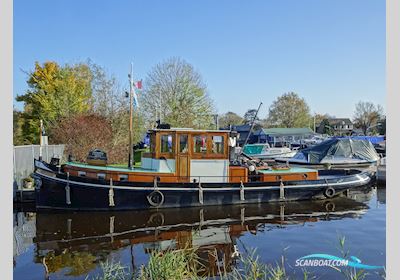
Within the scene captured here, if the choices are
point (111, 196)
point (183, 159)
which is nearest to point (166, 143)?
point (183, 159)

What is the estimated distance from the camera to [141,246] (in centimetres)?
861

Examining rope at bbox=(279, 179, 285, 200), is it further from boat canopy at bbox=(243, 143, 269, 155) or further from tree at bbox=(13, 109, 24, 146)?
boat canopy at bbox=(243, 143, 269, 155)

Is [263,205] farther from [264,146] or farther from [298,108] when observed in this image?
[298,108]

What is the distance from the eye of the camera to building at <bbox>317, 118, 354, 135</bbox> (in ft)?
242

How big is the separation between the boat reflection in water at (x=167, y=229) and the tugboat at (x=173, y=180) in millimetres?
351

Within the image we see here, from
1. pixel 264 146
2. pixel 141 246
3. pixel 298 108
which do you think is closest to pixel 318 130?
pixel 298 108

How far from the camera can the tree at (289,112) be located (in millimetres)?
67188

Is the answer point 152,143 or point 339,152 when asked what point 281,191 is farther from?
point 339,152

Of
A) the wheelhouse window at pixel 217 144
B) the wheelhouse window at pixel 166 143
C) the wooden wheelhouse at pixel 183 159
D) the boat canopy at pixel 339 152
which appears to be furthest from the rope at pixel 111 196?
the boat canopy at pixel 339 152

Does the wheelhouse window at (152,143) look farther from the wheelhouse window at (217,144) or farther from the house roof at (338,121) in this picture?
the house roof at (338,121)

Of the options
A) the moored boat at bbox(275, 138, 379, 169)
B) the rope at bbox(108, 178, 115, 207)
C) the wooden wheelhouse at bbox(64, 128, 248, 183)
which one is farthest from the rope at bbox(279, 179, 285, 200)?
the moored boat at bbox(275, 138, 379, 169)

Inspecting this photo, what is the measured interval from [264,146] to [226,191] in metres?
20.1

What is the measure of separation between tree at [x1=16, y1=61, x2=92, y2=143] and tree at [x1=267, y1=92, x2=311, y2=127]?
153ft

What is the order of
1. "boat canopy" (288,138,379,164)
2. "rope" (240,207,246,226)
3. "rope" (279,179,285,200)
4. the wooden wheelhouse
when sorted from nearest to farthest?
"rope" (240,207,246,226) < the wooden wheelhouse < "rope" (279,179,285,200) < "boat canopy" (288,138,379,164)
